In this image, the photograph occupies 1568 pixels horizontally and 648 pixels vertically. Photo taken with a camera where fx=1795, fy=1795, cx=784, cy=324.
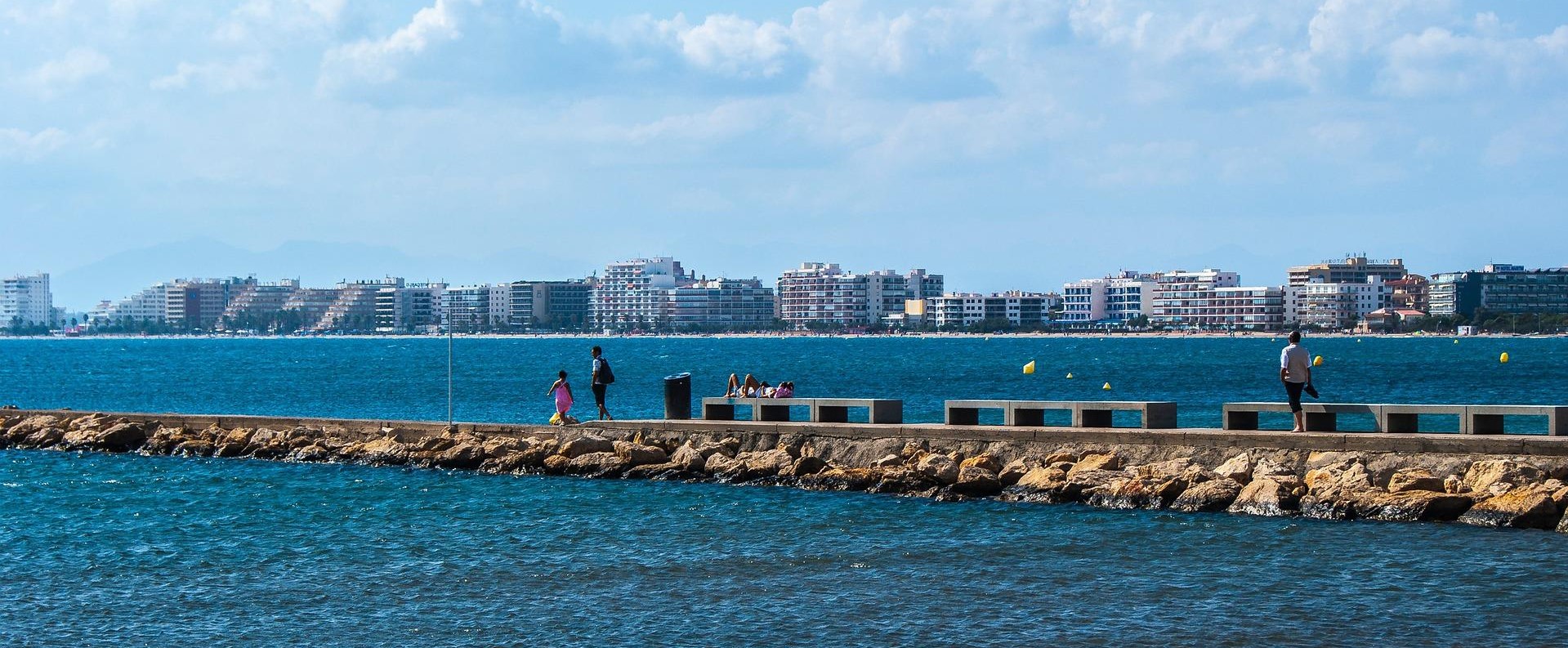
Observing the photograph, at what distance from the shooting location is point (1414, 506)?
1964cm

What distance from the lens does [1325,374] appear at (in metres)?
88.8

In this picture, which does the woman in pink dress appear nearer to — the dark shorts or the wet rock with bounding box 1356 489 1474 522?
the dark shorts

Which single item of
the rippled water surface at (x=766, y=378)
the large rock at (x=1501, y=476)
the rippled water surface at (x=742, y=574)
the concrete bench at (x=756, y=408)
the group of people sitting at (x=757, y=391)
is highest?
the group of people sitting at (x=757, y=391)

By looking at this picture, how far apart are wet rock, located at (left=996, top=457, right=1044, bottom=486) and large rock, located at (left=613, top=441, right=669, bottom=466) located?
5639 mm

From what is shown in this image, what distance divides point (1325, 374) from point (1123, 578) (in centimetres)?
7560

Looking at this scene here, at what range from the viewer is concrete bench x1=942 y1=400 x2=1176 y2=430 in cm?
2398

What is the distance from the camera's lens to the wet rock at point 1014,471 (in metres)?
23.2

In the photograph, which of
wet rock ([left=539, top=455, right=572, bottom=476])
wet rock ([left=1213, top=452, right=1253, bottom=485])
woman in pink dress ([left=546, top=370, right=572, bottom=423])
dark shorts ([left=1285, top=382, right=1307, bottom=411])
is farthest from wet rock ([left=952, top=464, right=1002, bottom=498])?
woman in pink dress ([left=546, top=370, right=572, bottom=423])

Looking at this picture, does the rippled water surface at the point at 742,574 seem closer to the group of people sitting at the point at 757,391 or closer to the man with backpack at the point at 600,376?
the man with backpack at the point at 600,376

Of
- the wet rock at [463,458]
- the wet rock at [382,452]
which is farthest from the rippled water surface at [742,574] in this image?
the wet rock at [382,452]

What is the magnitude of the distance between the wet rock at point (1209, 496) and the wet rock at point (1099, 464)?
1613 millimetres

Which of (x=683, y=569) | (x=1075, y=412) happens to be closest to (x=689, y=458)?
(x=1075, y=412)

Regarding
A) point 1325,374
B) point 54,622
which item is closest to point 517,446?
point 54,622

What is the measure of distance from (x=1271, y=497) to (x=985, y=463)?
13.9 ft
